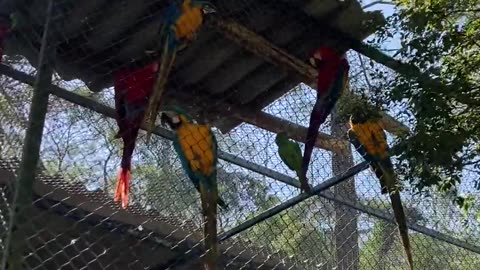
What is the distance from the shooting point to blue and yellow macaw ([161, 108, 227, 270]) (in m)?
1.79

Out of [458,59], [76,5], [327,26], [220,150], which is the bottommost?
[458,59]

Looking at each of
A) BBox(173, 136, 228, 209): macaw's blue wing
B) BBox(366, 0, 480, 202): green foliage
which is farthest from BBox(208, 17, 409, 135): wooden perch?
BBox(173, 136, 228, 209): macaw's blue wing

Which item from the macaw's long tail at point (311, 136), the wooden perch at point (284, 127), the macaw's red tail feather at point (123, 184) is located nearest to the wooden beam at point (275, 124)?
the wooden perch at point (284, 127)

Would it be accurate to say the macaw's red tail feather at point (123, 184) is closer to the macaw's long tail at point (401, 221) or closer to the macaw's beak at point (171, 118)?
the macaw's beak at point (171, 118)

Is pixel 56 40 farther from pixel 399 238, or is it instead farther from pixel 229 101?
pixel 399 238

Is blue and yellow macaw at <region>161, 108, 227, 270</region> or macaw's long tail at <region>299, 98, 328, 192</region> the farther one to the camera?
macaw's long tail at <region>299, 98, 328, 192</region>

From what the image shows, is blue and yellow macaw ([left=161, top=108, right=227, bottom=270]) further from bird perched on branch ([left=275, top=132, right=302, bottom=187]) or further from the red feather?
the red feather

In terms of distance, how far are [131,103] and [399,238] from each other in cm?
110

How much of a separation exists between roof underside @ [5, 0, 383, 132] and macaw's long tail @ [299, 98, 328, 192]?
0.19 m

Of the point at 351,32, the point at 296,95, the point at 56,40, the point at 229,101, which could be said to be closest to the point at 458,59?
the point at 351,32

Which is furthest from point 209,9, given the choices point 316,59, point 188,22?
point 316,59

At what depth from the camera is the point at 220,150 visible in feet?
6.77

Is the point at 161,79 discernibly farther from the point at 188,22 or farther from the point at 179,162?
the point at 179,162

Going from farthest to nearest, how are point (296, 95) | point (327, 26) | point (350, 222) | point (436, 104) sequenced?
1. point (350, 222)
2. point (296, 95)
3. point (327, 26)
4. point (436, 104)
